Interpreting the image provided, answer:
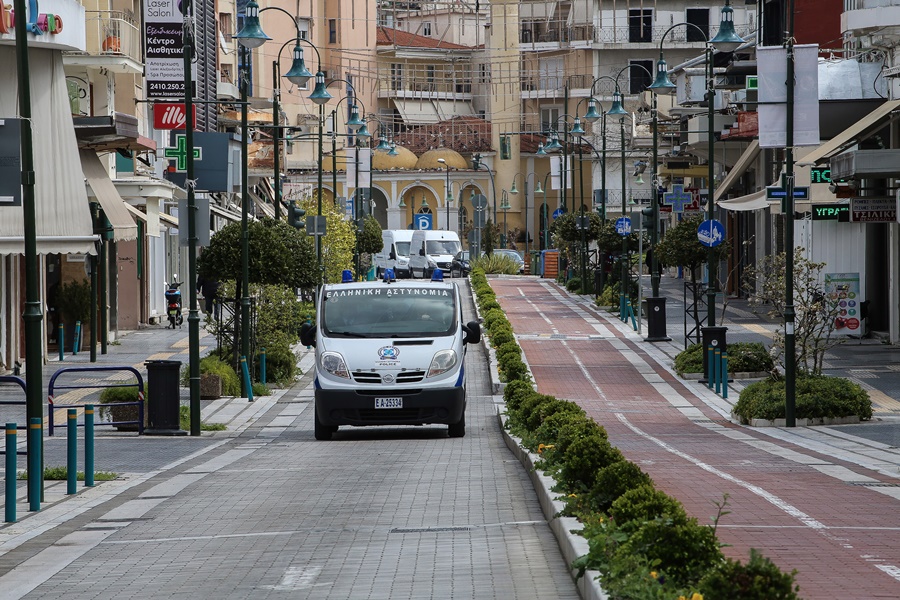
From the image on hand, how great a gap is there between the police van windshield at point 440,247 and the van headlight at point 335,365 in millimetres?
56866

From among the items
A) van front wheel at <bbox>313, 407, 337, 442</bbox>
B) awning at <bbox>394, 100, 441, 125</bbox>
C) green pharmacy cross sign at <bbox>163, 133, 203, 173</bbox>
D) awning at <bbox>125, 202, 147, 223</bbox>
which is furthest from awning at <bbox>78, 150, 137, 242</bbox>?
awning at <bbox>394, 100, 441, 125</bbox>

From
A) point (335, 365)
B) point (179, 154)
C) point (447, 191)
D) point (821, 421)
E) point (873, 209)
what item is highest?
point (447, 191)

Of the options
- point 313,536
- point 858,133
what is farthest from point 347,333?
point 858,133

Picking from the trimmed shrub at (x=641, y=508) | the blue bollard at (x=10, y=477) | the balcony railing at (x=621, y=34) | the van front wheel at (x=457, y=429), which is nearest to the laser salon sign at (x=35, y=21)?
the van front wheel at (x=457, y=429)

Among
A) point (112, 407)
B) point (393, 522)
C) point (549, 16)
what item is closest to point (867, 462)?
point (393, 522)

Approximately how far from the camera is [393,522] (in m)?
11.8

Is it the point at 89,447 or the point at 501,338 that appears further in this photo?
the point at 501,338

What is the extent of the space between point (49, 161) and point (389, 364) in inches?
423

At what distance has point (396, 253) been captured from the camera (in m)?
79.3

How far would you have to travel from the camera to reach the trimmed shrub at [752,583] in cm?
593

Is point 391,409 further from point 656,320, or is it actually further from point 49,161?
point 656,320

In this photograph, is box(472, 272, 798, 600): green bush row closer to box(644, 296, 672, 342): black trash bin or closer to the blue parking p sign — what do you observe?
box(644, 296, 672, 342): black trash bin

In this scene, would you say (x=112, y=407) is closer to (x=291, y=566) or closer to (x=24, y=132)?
(x=24, y=132)

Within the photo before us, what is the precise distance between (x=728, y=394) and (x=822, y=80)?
13.1 meters
